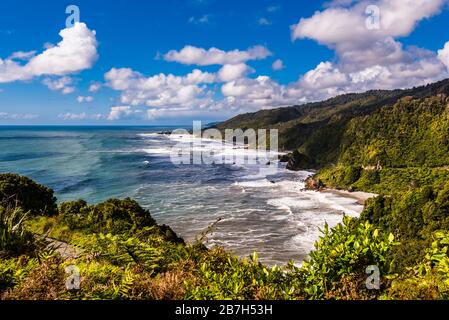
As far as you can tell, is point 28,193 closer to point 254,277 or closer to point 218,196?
point 254,277

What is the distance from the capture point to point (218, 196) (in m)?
63.5

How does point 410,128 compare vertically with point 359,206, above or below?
above

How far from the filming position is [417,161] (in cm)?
8888

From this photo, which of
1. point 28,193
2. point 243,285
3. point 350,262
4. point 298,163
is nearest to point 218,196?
point 28,193

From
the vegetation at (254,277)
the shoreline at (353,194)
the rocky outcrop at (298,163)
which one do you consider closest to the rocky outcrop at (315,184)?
the shoreline at (353,194)

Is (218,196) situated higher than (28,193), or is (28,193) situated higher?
(28,193)

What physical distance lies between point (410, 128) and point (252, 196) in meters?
61.6

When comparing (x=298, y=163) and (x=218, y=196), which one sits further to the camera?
(x=298, y=163)

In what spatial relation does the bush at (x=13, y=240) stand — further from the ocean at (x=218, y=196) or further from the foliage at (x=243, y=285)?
the ocean at (x=218, y=196)

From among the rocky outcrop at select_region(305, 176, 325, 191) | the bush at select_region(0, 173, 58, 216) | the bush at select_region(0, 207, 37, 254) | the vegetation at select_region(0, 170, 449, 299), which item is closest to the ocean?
the rocky outcrop at select_region(305, 176, 325, 191)

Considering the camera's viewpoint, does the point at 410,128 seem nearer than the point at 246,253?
No

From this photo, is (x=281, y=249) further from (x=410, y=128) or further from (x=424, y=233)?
(x=410, y=128)
